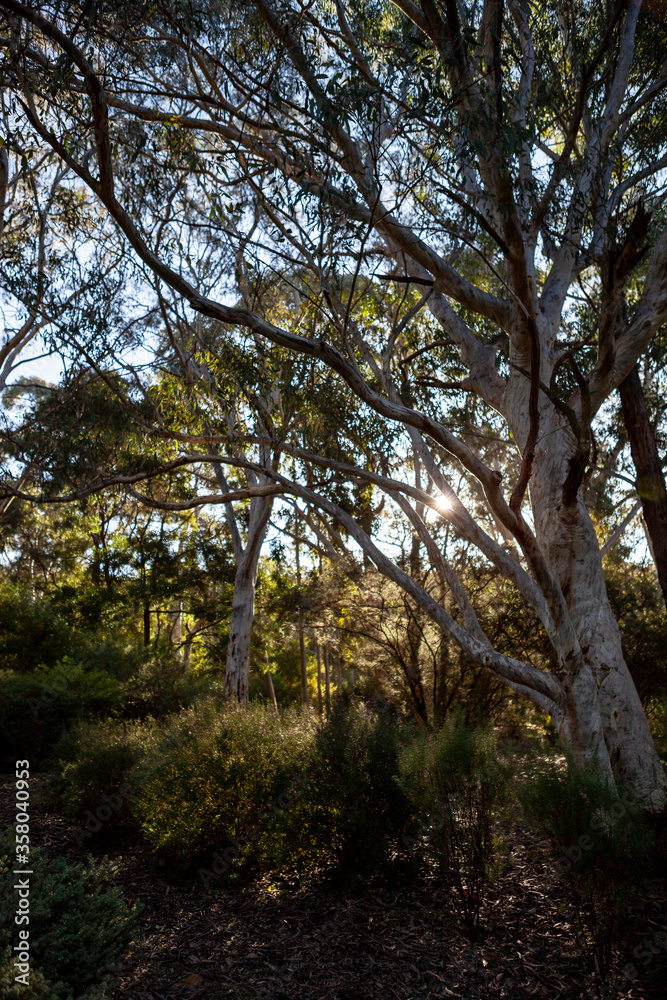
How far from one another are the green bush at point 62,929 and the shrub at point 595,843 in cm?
256

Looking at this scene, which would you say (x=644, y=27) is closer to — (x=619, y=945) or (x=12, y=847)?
(x=619, y=945)

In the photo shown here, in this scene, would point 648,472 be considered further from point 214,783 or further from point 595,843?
point 214,783

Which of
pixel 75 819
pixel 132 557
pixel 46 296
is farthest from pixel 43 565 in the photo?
pixel 75 819

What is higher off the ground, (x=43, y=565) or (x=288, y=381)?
(x=43, y=565)

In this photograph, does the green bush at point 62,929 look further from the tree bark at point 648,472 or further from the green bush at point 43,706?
the tree bark at point 648,472

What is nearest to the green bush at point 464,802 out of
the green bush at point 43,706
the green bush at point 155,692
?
the green bush at point 155,692

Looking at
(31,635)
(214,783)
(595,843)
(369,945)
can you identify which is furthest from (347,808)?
(31,635)

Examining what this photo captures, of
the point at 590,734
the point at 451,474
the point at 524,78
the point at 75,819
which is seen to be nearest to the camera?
the point at 590,734

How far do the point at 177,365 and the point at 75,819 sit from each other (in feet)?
18.2

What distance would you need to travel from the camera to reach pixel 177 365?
840 centimetres

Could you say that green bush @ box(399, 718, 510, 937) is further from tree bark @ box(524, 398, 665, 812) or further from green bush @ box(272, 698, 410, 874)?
tree bark @ box(524, 398, 665, 812)

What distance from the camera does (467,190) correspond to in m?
6.36

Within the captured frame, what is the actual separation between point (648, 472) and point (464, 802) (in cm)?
443

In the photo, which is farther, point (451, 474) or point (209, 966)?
point (451, 474)
